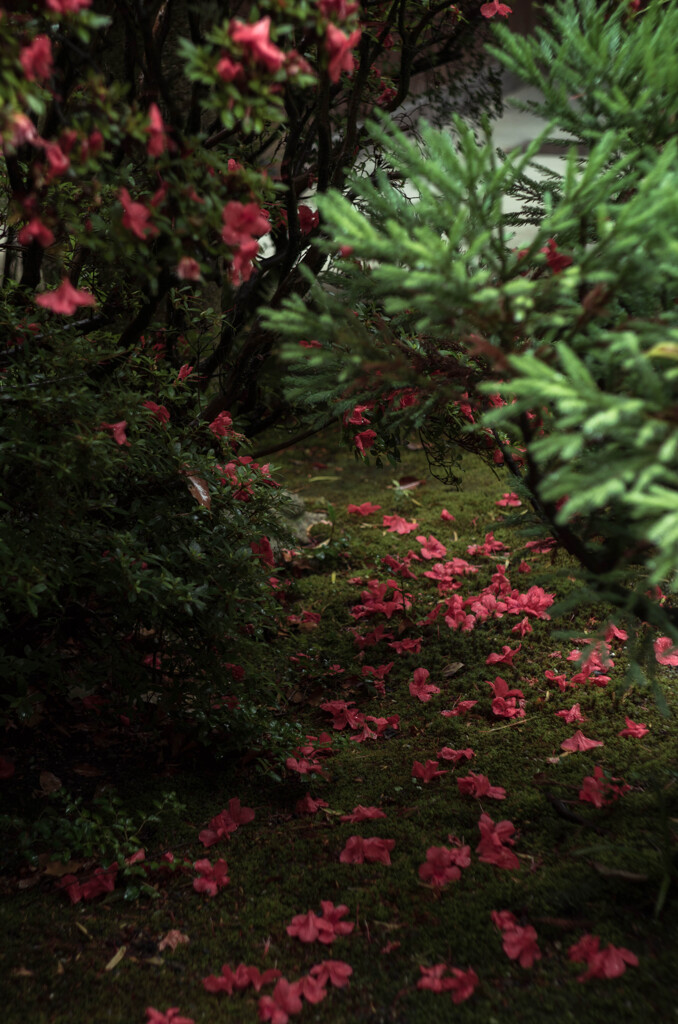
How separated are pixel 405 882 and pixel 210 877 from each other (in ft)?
1.42

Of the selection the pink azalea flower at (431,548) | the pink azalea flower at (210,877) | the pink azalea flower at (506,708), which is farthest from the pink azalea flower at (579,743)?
the pink azalea flower at (431,548)

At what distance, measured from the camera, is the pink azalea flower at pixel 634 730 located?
2.22 m

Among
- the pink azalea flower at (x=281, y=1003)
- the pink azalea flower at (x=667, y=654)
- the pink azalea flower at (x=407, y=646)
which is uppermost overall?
the pink azalea flower at (x=667, y=654)

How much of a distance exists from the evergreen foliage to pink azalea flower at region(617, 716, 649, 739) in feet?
2.19

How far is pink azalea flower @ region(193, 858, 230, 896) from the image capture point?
177 cm

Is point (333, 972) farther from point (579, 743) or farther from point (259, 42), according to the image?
point (259, 42)

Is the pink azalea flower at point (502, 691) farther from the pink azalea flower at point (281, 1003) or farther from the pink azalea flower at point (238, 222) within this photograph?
the pink azalea flower at point (238, 222)

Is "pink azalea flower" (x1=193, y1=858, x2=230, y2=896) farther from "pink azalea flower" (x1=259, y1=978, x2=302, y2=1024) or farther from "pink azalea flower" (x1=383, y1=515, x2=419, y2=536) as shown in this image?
"pink azalea flower" (x1=383, y1=515, x2=419, y2=536)

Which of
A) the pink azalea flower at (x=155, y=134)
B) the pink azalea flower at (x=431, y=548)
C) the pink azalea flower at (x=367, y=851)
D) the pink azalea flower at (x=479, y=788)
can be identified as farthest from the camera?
the pink azalea flower at (x=431, y=548)

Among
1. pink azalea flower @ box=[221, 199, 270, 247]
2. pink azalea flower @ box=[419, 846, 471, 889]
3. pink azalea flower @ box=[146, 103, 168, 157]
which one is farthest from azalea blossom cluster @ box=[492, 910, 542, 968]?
pink azalea flower @ box=[146, 103, 168, 157]

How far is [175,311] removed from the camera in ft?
8.43

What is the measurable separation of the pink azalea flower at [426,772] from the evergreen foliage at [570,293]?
30.9 inches

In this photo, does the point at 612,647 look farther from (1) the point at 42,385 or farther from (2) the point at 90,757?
(1) the point at 42,385

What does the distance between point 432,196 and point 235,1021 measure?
147 centimetres
